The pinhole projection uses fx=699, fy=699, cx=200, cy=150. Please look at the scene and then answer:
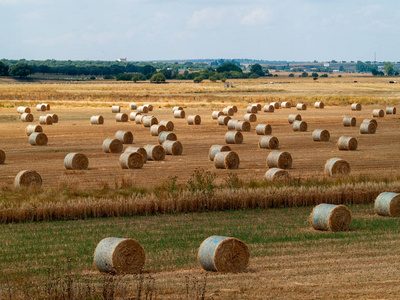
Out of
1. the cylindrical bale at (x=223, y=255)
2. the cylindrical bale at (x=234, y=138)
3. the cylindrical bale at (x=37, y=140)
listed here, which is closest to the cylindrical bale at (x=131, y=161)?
the cylindrical bale at (x=234, y=138)

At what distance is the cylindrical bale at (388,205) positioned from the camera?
71.2ft

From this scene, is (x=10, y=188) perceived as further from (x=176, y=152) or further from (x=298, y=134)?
(x=298, y=134)

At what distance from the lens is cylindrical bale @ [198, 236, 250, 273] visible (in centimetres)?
1443

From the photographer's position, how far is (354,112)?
6950cm

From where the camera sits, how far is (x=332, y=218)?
19.3 metres

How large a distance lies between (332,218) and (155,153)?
1705 centimetres

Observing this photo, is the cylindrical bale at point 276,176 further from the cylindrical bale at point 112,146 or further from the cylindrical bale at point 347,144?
the cylindrical bale at point 112,146

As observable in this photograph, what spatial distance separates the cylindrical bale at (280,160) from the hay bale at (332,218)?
1204 centimetres

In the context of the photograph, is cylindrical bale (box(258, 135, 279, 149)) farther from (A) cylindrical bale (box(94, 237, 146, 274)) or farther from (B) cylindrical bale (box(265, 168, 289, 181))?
(A) cylindrical bale (box(94, 237, 146, 274))

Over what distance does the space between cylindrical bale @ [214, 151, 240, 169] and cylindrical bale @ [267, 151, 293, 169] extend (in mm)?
1579

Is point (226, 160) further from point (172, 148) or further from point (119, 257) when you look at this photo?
point (119, 257)

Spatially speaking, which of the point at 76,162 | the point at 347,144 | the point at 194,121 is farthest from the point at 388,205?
the point at 194,121

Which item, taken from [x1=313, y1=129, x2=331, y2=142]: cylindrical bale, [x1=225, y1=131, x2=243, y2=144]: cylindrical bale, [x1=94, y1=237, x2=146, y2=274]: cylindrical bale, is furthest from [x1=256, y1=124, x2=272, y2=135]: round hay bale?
[x1=94, y1=237, x2=146, y2=274]: cylindrical bale

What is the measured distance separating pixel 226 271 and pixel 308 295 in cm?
219
